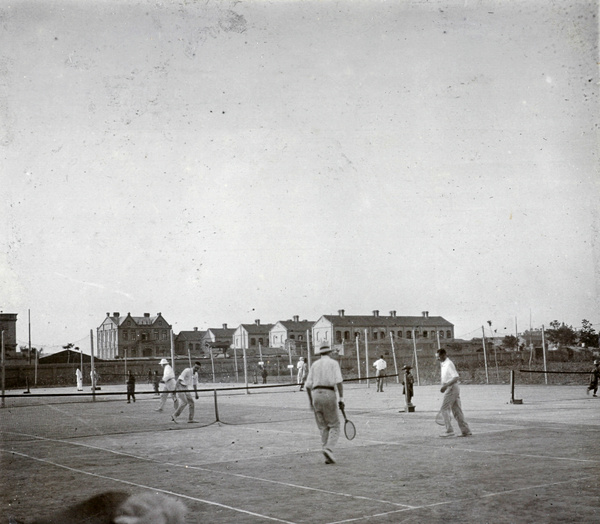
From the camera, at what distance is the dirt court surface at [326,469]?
7203mm

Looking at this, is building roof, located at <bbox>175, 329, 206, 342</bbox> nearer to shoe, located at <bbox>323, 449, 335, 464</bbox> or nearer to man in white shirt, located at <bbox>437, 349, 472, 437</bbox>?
man in white shirt, located at <bbox>437, 349, 472, 437</bbox>

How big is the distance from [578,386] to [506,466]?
2310cm

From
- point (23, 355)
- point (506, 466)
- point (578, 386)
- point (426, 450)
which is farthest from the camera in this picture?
point (23, 355)

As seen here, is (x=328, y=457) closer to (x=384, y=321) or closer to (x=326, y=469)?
(x=326, y=469)

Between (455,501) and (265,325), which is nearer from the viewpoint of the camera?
(455,501)

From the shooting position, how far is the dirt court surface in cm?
720

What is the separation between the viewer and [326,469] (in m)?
9.95

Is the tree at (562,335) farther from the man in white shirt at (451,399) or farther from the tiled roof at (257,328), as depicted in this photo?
the man in white shirt at (451,399)

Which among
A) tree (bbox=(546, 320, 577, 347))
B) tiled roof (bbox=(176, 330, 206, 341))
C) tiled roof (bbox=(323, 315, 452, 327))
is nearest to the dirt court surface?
tree (bbox=(546, 320, 577, 347))

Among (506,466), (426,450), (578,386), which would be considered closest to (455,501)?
(506,466)

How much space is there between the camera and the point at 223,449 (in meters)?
12.7

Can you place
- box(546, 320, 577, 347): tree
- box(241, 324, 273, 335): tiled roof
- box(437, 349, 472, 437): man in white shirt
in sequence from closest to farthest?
box(437, 349, 472, 437): man in white shirt < box(546, 320, 577, 347): tree < box(241, 324, 273, 335): tiled roof

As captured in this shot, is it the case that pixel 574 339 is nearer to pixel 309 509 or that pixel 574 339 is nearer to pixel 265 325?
pixel 265 325

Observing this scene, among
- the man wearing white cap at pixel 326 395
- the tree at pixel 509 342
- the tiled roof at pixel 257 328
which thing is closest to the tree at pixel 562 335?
the tree at pixel 509 342
